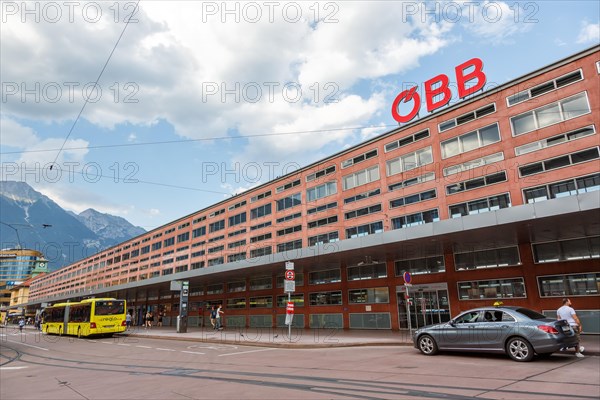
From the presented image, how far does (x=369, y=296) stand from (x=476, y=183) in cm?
Answer: 1127

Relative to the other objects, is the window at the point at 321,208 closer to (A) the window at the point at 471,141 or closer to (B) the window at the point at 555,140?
(A) the window at the point at 471,141

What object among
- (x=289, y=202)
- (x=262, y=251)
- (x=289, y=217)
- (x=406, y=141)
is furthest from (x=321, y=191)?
(x=262, y=251)

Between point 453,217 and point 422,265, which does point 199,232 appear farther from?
point 453,217

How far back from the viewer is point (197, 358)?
14.5 meters

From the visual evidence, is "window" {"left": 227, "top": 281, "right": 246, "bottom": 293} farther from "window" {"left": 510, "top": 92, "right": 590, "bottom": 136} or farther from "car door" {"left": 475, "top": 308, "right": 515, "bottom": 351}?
"car door" {"left": 475, "top": 308, "right": 515, "bottom": 351}

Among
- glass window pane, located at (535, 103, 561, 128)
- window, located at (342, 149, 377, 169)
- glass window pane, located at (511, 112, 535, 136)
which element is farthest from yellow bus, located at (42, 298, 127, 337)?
glass window pane, located at (535, 103, 561, 128)

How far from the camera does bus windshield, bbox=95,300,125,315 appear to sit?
2841 centimetres

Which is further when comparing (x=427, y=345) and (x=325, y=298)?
(x=325, y=298)

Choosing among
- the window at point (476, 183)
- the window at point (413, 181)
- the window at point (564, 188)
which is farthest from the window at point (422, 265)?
the window at point (564, 188)

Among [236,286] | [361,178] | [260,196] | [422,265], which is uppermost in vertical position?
[260,196]

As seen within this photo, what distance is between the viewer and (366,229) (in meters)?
32.9

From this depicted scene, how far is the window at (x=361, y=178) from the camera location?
33000mm

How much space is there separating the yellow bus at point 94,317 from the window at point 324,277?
15.3m

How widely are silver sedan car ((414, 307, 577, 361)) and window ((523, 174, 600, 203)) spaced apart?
40.8 feet
